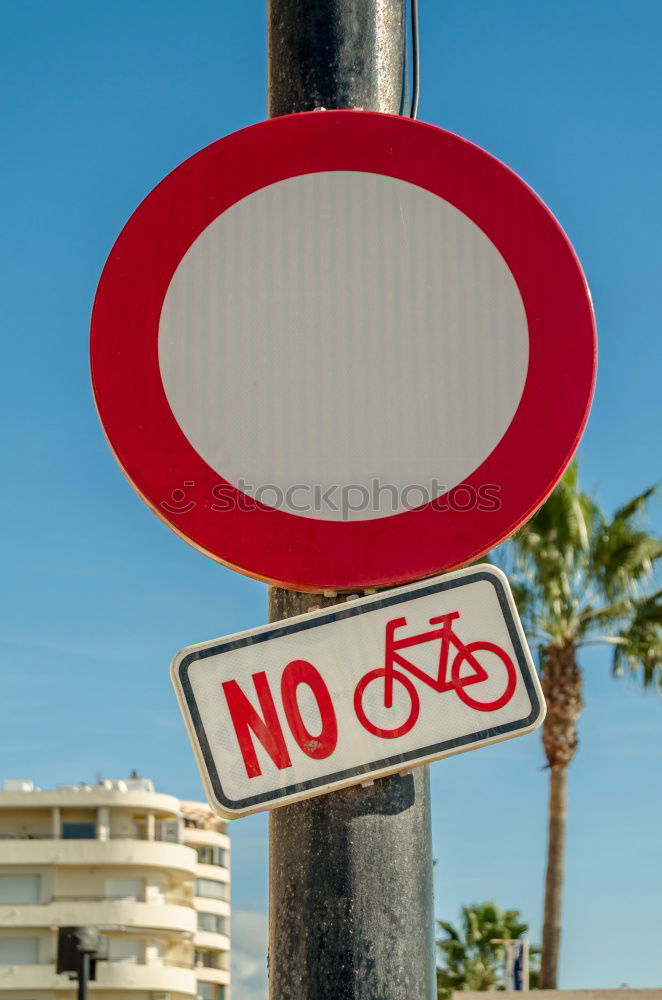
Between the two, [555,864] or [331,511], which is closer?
[331,511]

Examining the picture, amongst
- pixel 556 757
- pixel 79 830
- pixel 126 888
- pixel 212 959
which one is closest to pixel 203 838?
pixel 212 959

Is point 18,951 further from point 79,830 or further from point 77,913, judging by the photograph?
point 79,830

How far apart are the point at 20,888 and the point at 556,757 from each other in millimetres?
41267

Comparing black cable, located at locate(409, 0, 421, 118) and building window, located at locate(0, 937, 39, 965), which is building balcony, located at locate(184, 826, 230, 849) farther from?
black cable, located at locate(409, 0, 421, 118)

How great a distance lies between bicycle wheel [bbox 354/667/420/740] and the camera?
1273 millimetres

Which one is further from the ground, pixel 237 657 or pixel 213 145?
pixel 213 145

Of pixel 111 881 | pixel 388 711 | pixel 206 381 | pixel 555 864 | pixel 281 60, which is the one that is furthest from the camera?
pixel 111 881

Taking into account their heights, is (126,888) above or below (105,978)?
above

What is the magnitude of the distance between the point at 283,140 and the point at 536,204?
0.29 metres

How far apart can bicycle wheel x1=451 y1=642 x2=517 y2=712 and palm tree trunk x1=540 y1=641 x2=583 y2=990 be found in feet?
56.9

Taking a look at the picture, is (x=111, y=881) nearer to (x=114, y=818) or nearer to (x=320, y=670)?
(x=114, y=818)

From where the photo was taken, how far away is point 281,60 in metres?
1.60

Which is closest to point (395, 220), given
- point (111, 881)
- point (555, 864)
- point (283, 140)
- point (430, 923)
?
point (283, 140)

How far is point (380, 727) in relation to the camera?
1274mm
